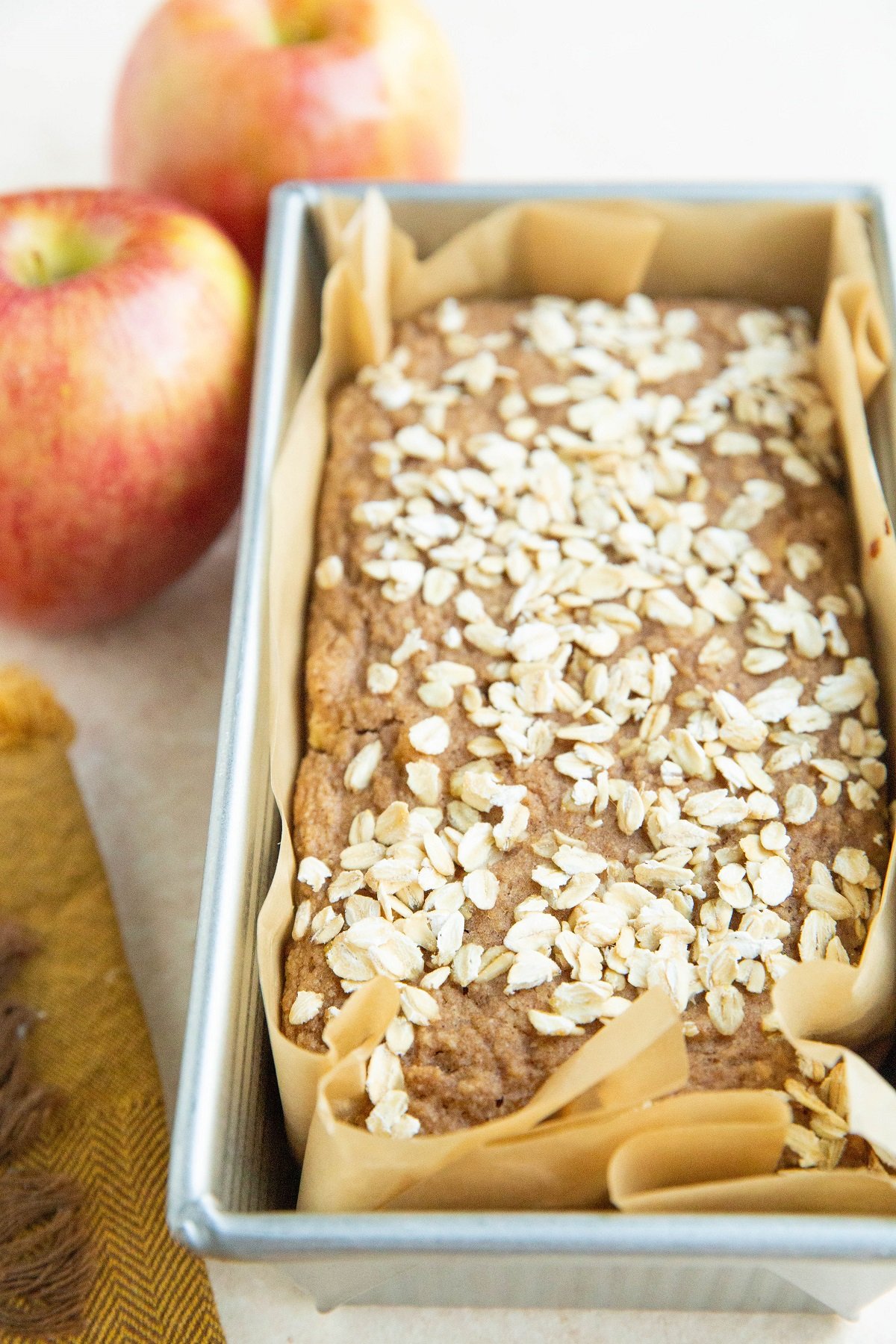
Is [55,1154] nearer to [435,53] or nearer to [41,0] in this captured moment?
[435,53]

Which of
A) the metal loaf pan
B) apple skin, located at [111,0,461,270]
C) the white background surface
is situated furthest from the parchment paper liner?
the white background surface

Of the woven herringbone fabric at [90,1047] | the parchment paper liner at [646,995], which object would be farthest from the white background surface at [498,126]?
the parchment paper liner at [646,995]

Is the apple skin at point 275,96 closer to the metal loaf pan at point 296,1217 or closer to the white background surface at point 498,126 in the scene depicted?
the metal loaf pan at point 296,1217

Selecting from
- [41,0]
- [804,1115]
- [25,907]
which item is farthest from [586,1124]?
[41,0]

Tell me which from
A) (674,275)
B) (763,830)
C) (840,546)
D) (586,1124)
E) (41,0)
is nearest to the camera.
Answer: (586,1124)

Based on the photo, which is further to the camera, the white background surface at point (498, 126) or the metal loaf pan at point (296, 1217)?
the white background surface at point (498, 126)

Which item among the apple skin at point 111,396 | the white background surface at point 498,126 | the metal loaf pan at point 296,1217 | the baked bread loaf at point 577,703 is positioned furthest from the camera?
the white background surface at point 498,126

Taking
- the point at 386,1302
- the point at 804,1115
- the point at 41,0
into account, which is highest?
the point at 41,0
